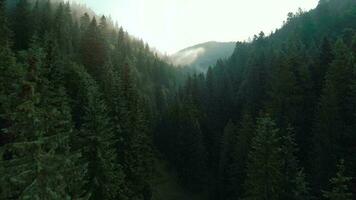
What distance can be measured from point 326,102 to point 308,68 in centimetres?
1370

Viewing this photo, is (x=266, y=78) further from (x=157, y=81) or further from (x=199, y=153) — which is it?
(x=157, y=81)

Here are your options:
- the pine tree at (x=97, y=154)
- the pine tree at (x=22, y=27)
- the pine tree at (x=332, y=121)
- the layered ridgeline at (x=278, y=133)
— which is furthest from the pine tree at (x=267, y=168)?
the pine tree at (x=22, y=27)

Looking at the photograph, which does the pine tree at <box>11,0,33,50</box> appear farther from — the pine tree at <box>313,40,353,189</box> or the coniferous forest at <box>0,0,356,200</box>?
the pine tree at <box>313,40,353,189</box>

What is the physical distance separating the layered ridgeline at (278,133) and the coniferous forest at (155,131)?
15cm

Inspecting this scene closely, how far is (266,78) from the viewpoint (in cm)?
7181

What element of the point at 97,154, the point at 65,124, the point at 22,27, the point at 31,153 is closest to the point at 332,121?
the point at 97,154

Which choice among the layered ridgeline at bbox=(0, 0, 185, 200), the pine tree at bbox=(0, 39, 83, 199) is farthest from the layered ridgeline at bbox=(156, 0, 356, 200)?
the pine tree at bbox=(0, 39, 83, 199)

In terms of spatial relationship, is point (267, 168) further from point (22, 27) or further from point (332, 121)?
point (22, 27)

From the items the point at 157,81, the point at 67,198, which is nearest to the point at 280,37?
the point at 157,81

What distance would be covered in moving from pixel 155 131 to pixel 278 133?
44364mm

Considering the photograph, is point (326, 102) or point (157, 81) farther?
point (157, 81)

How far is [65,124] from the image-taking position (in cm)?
3177

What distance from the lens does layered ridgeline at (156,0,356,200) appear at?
36.8m

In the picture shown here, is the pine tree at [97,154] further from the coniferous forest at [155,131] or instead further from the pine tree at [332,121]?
the pine tree at [332,121]
